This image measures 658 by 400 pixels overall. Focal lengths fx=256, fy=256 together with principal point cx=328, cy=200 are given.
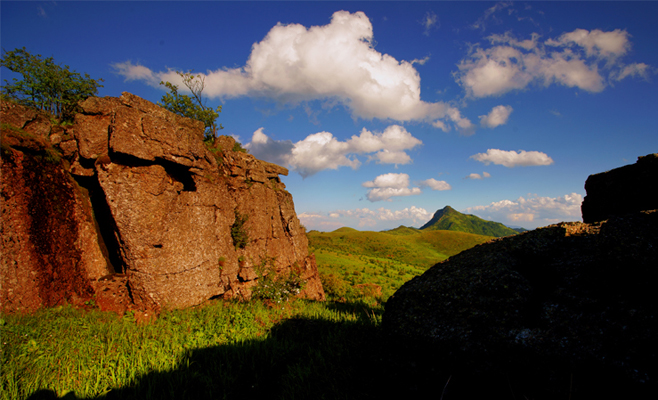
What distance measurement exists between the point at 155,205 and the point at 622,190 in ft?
47.3

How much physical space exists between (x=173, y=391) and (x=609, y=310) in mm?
7406

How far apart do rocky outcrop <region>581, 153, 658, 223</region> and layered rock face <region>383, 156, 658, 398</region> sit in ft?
0.43

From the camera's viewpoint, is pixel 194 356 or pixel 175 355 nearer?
pixel 175 355

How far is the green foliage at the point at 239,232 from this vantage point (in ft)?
49.4

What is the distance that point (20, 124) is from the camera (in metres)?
10.3

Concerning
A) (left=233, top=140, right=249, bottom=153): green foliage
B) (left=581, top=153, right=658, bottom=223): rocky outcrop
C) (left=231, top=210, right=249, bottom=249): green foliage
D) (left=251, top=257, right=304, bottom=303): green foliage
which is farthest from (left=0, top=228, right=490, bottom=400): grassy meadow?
(left=233, top=140, right=249, bottom=153): green foliage

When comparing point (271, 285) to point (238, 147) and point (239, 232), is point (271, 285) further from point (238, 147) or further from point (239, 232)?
point (238, 147)

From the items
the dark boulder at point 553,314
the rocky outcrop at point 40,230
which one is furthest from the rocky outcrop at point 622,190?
the rocky outcrop at point 40,230

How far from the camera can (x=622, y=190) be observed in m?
4.30

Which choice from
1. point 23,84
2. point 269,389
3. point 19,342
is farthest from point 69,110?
Answer: point 269,389

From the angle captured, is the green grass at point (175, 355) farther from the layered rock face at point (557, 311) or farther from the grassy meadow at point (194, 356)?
the layered rock face at point (557, 311)

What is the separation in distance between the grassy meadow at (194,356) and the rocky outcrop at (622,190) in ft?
13.5

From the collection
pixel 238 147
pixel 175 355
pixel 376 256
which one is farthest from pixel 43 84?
pixel 376 256

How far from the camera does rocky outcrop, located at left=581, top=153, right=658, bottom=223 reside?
393 cm
